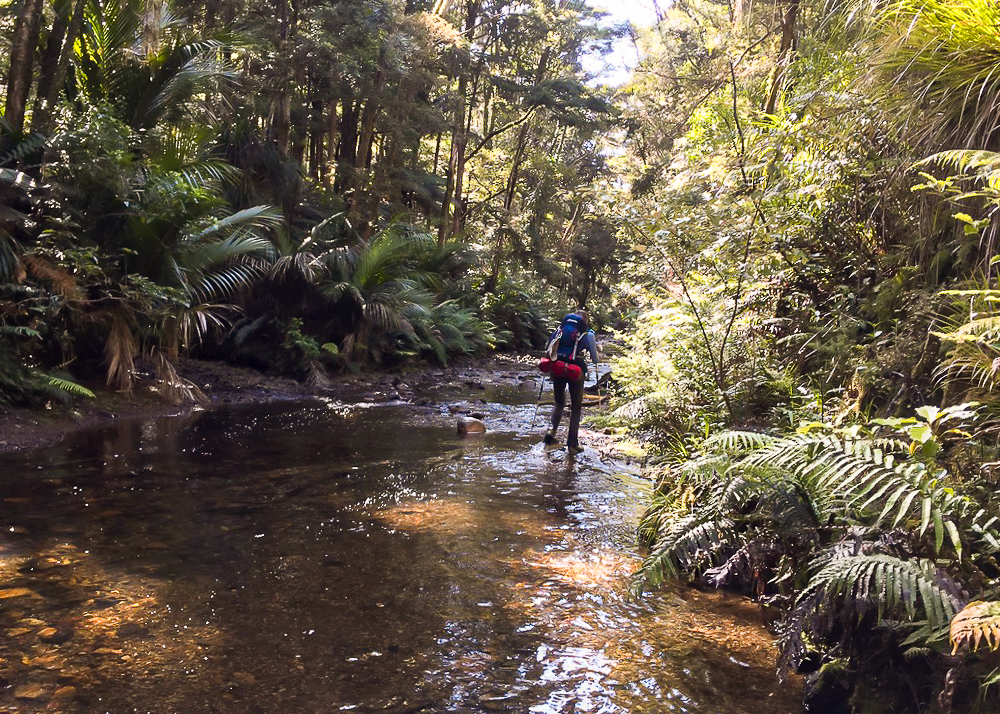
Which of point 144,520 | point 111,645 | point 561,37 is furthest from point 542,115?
point 111,645

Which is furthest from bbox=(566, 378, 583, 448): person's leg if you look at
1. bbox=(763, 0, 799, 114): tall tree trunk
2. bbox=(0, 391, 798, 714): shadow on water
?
bbox=(763, 0, 799, 114): tall tree trunk

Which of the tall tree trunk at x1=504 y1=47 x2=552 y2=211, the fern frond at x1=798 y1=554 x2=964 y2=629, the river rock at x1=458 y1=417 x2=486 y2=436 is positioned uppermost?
the tall tree trunk at x1=504 y1=47 x2=552 y2=211

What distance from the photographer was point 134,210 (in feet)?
31.9

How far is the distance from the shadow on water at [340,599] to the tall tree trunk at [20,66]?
4614 mm

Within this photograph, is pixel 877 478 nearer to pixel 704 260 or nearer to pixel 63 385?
pixel 704 260

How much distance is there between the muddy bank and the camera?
826cm

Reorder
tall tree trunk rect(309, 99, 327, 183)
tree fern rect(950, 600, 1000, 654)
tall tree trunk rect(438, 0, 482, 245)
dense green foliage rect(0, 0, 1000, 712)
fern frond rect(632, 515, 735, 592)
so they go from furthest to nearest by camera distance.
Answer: tall tree trunk rect(438, 0, 482, 245) → tall tree trunk rect(309, 99, 327, 183) → fern frond rect(632, 515, 735, 592) → dense green foliage rect(0, 0, 1000, 712) → tree fern rect(950, 600, 1000, 654)

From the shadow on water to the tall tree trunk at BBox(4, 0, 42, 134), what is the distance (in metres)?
4.61

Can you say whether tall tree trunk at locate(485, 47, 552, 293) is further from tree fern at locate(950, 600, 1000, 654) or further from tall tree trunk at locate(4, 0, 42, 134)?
tree fern at locate(950, 600, 1000, 654)

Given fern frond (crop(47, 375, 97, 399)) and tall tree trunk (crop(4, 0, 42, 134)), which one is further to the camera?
tall tree trunk (crop(4, 0, 42, 134))

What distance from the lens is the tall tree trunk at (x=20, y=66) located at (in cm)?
918

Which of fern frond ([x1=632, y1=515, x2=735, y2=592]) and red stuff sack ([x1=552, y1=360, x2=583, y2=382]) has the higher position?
red stuff sack ([x1=552, y1=360, x2=583, y2=382])

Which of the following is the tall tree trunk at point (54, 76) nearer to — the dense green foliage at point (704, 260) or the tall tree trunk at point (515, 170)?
the dense green foliage at point (704, 260)

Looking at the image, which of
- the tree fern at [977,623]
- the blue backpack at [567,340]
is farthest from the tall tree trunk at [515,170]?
the tree fern at [977,623]
